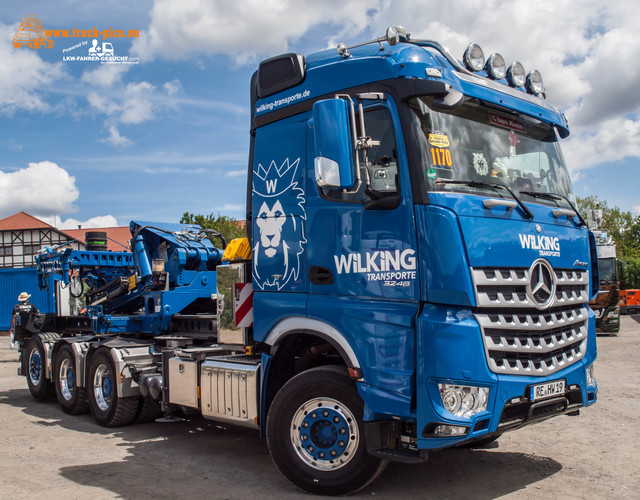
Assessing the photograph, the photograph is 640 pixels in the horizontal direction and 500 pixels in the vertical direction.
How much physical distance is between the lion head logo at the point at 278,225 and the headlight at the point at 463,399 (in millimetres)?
1731

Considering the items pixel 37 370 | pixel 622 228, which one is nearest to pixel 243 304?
pixel 37 370

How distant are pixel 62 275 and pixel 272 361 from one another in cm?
631

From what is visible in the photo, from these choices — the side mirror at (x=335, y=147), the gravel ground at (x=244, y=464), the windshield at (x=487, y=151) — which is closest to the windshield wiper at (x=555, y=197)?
the windshield at (x=487, y=151)

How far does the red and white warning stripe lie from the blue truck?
0.02m

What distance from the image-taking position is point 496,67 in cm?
547

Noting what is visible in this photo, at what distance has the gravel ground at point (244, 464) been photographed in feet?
17.2

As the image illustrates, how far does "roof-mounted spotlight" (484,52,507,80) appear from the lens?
5.42 metres

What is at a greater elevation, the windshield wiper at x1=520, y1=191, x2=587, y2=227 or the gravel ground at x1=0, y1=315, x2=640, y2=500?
the windshield wiper at x1=520, y1=191, x2=587, y2=227

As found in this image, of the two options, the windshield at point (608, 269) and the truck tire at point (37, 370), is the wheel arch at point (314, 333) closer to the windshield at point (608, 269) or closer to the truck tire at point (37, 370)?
the truck tire at point (37, 370)

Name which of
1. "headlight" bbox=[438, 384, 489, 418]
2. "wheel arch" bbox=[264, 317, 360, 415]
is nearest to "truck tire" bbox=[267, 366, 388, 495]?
"wheel arch" bbox=[264, 317, 360, 415]

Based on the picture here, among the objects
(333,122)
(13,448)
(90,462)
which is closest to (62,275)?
(13,448)

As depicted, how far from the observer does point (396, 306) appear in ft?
15.3

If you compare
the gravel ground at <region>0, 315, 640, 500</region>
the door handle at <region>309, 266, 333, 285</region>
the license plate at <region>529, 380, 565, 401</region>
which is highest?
the door handle at <region>309, 266, 333, 285</region>

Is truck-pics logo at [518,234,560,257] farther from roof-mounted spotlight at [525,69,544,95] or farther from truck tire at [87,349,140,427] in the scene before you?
truck tire at [87,349,140,427]
